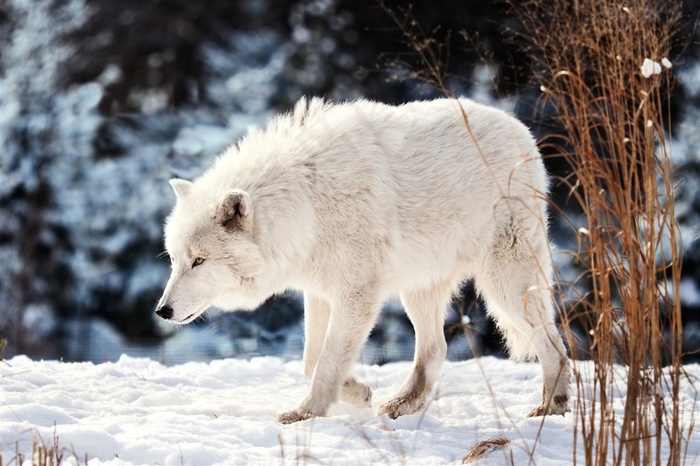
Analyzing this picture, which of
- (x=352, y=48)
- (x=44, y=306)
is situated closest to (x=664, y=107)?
(x=352, y=48)

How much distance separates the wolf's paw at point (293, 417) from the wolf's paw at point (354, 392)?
0.43m

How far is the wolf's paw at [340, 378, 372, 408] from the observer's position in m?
4.72

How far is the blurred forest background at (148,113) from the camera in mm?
13328

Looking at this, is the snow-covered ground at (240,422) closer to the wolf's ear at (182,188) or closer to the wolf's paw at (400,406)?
the wolf's paw at (400,406)

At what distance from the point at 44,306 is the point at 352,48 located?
697 cm

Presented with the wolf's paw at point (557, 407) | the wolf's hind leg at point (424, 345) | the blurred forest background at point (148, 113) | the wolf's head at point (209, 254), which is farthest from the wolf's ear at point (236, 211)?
the blurred forest background at point (148, 113)

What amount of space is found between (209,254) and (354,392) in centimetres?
111

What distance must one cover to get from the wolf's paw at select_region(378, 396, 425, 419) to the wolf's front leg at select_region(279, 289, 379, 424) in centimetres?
43

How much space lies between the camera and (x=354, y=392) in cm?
473

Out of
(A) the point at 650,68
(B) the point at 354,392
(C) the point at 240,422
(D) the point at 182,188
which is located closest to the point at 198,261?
(D) the point at 182,188

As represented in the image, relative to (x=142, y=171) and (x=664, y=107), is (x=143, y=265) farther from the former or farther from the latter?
(x=664, y=107)

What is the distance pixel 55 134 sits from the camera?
16.6 meters

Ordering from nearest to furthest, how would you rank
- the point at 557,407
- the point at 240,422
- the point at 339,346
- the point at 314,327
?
the point at 240,422 → the point at 339,346 → the point at 557,407 → the point at 314,327

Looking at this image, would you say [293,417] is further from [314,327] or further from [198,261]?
[198,261]
